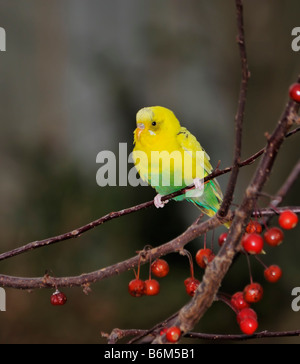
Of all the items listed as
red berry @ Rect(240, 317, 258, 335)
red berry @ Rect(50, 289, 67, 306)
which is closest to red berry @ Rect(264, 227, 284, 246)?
red berry @ Rect(240, 317, 258, 335)

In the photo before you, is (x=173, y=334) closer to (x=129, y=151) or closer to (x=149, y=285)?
(x=149, y=285)

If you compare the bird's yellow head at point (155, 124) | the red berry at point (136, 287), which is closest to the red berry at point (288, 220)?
the red berry at point (136, 287)

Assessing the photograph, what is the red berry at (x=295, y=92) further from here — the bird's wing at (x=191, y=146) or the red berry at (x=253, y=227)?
the bird's wing at (x=191, y=146)

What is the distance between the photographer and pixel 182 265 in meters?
1.32

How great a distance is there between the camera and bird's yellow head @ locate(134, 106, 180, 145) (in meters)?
0.72

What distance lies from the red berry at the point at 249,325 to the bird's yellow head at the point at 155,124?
0.34 meters

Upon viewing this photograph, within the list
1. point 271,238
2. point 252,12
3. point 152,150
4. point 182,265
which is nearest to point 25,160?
point 182,265

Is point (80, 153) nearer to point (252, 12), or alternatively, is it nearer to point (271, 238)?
point (252, 12)

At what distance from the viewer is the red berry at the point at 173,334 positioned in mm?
399

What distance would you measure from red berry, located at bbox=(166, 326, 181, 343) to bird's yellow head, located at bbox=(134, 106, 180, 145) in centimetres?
38

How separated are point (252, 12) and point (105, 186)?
0.97 metres

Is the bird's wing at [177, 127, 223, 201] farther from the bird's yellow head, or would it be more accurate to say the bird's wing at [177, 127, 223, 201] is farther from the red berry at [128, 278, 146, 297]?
the red berry at [128, 278, 146, 297]

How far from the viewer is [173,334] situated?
399 mm

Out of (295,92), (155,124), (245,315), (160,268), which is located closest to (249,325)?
(245,315)
